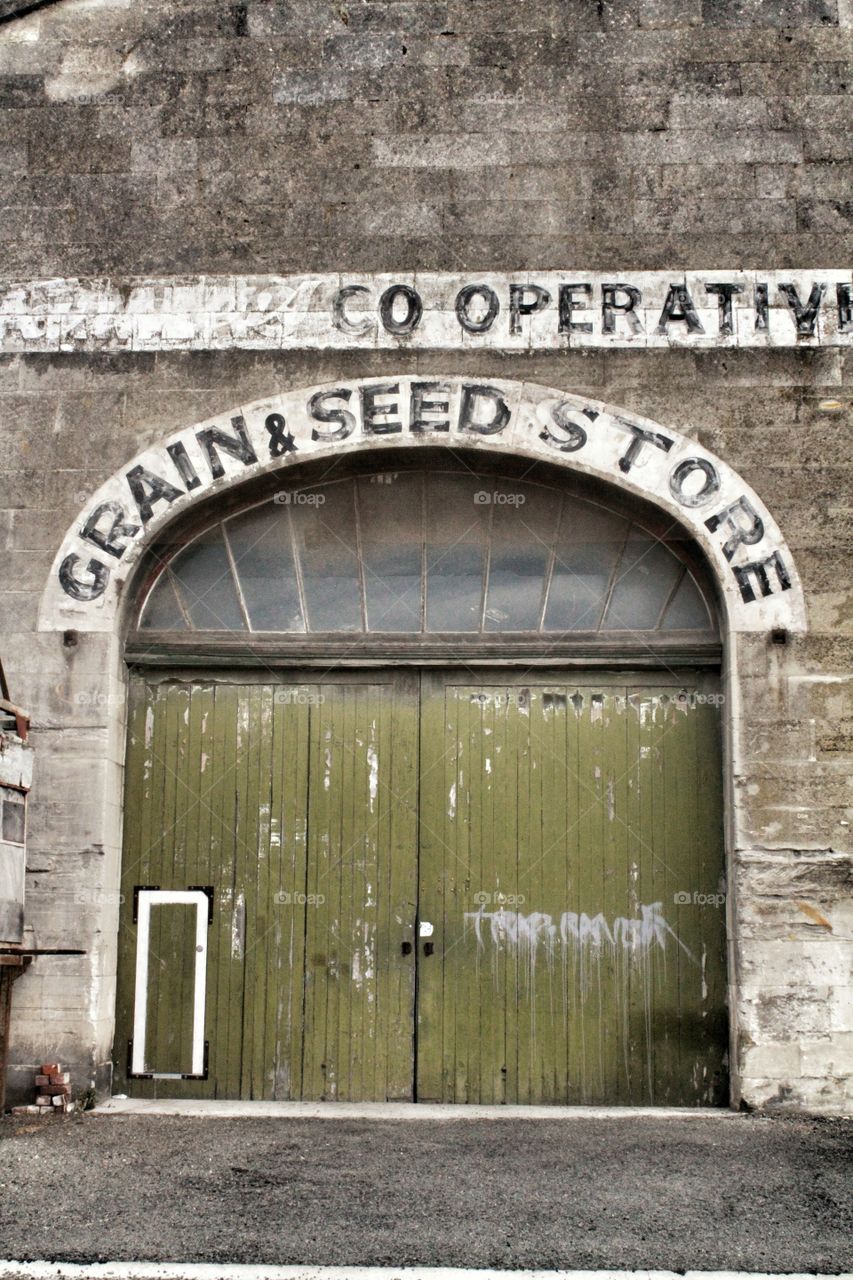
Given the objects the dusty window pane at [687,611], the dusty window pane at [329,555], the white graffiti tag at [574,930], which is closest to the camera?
the white graffiti tag at [574,930]

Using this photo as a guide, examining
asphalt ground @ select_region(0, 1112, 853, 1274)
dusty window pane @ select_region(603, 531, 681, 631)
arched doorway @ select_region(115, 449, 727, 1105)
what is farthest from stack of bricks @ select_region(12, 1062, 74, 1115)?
dusty window pane @ select_region(603, 531, 681, 631)

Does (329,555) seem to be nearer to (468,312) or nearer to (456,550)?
(456,550)

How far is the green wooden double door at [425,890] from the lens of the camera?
8.16 m

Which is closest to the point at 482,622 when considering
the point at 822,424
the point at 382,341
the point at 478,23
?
the point at 382,341

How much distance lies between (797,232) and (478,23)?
2.49 m

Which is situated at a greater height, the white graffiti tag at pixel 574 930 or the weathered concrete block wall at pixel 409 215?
the weathered concrete block wall at pixel 409 215

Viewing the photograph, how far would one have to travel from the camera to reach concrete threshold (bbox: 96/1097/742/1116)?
7602mm

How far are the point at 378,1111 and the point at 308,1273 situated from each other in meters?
2.87

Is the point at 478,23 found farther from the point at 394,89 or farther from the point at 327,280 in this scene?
the point at 327,280

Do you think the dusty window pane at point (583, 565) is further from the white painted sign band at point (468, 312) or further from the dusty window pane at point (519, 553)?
the white painted sign band at point (468, 312)

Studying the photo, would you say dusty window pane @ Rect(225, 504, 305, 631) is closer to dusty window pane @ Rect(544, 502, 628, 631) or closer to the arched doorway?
the arched doorway

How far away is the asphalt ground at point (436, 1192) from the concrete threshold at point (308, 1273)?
68mm

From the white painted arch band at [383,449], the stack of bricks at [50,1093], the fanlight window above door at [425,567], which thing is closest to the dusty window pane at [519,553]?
the fanlight window above door at [425,567]

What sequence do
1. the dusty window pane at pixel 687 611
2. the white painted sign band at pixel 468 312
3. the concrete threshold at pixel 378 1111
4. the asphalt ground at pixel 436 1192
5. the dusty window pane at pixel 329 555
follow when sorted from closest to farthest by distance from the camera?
the asphalt ground at pixel 436 1192
the concrete threshold at pixel 378 1111
the white painted sign band at pixel 468 312
the dusty window pane at pixel 687 611
the dusty window pane at pixel 329 555
